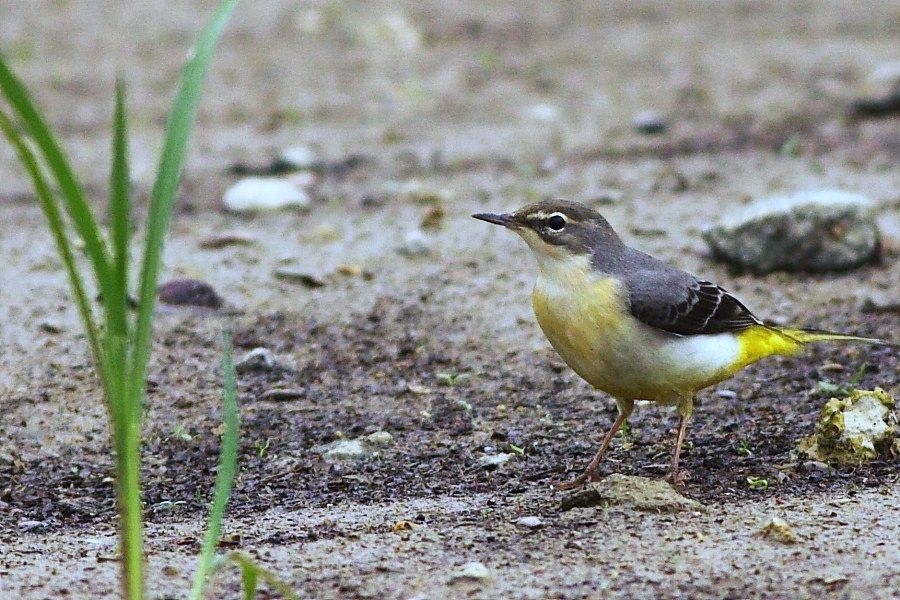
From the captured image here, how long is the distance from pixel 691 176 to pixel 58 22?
7331mm

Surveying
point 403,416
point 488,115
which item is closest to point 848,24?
point 488,115

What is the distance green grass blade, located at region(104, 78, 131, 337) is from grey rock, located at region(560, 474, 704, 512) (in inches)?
80.6

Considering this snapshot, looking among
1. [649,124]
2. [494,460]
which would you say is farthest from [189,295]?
[649,124]

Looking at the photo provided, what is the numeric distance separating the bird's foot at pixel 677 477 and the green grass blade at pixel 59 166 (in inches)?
99.3

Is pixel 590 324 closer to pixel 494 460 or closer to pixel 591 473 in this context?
pixel 591 473

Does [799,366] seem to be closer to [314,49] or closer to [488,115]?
[488,115]

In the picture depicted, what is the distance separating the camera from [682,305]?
564 cm

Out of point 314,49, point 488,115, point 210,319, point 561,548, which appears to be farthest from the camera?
point 314,49

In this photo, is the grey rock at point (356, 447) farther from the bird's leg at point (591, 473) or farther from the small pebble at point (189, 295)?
the small pebble at point (189, 295)

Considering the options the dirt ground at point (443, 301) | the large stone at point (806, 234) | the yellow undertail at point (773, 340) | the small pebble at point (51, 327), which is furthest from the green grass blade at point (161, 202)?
the large stone at point (806, 234)

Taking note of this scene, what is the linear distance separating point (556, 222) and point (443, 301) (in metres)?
2.23

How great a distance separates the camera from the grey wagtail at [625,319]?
5.36 metres

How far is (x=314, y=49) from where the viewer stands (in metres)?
13.8

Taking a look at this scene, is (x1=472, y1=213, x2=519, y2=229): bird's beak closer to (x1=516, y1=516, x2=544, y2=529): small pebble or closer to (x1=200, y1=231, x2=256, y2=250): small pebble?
(x1=516, y1=516, x2=544, y2=529): small pebble
